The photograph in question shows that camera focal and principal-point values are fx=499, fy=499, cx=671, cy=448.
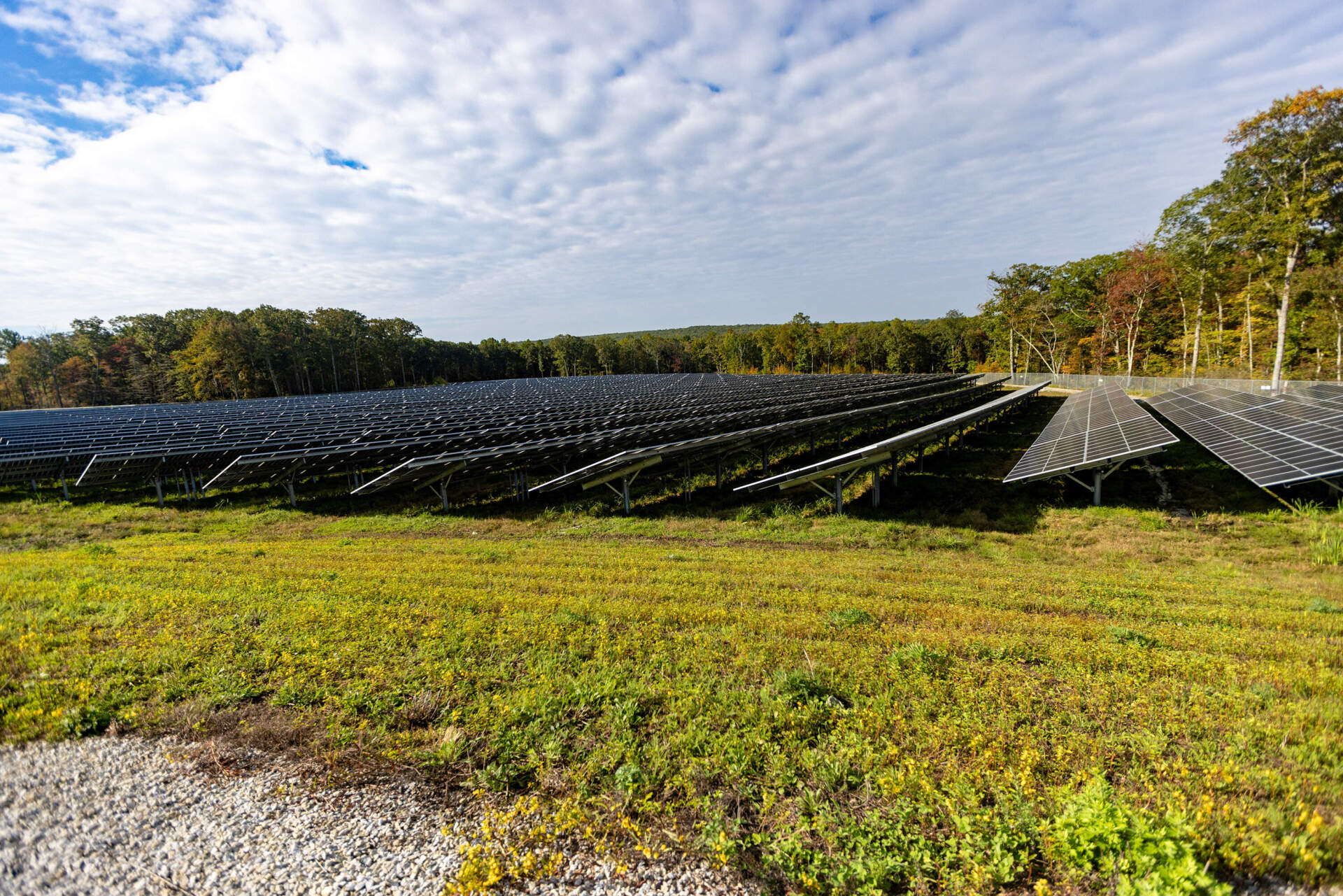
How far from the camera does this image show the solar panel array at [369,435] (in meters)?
19.9

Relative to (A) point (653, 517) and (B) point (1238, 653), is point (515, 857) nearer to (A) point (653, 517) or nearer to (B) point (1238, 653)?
(B) point (1238, 653)

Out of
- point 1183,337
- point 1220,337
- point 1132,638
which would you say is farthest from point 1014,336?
point 1132,638

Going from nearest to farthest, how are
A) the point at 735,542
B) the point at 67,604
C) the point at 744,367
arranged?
the point at 67,604 → the point at 735,542 → the point at 744,367

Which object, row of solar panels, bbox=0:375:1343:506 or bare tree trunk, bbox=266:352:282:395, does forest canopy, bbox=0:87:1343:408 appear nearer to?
bare tree trunk, bbox=266:352:282:395

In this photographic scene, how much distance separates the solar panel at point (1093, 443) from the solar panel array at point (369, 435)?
10633mm

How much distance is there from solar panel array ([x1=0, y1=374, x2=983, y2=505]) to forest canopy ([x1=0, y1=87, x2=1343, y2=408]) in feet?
80.4

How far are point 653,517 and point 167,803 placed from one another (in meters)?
13.5

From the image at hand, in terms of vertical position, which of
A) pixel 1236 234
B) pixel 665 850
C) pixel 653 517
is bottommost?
pixel 653 517

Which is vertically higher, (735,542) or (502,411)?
(502,411)

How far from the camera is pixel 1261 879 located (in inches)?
126

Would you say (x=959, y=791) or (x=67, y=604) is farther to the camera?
(x=67, y=604)

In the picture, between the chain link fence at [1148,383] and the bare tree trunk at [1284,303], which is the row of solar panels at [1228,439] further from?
the chain link fence at [1148,383]

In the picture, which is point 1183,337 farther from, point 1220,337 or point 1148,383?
point 1148,383

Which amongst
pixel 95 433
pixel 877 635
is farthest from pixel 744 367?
pixel 877 635
